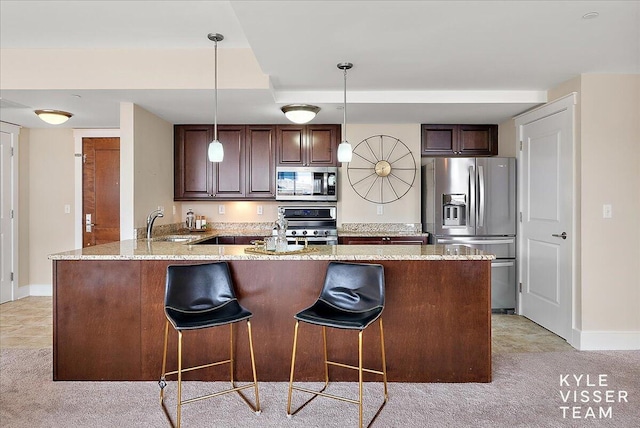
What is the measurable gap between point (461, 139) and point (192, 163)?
3.19 meters

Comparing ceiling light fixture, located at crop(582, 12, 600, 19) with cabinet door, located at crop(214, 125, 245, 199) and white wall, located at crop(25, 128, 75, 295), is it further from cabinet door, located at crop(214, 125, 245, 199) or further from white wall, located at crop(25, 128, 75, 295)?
white wall, located at crop(25, 128, 75, 295)

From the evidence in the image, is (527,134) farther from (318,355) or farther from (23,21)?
(23,21)

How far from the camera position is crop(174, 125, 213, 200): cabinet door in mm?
5102

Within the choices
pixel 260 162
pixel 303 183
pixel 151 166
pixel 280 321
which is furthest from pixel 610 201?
pixel 151 166

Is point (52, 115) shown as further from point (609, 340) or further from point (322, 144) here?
point (609, 340)

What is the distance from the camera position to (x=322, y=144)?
5082 millimetres

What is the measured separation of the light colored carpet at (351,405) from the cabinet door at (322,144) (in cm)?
287

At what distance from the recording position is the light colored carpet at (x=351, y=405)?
7.57ft

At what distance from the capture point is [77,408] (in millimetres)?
2447

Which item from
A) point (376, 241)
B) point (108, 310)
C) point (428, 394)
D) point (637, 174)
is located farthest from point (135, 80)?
point (637, 174)

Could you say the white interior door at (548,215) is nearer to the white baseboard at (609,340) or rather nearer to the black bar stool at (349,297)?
the white baseboard at (609,340)

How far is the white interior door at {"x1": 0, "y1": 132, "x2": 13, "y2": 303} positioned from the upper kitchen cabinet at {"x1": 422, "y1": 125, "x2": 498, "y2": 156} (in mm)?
4904

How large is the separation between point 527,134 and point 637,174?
A: 112cm

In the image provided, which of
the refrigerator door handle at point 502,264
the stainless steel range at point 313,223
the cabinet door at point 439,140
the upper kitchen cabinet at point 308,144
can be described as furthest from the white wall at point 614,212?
the upper kitchen cabinet at point 308,144
